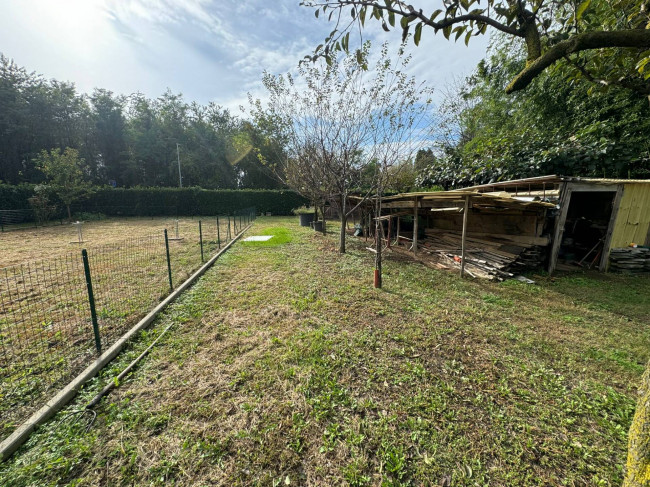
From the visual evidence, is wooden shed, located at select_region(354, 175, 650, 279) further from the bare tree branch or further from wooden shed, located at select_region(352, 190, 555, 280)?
the bare tree branch

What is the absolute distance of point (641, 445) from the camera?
1090 millimetres

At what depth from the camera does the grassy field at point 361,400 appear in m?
1.69

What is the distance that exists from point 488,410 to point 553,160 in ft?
29.6

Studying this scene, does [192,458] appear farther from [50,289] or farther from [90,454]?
[50,289]

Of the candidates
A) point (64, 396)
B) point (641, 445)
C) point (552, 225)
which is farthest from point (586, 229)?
point (64, 396)

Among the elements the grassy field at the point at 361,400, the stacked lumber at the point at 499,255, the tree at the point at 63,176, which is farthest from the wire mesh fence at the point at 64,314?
the tree at the point at 63,176

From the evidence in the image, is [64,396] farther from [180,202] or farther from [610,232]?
[180,202]

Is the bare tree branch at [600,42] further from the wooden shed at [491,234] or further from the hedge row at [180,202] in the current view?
the hedge row at [180,202]

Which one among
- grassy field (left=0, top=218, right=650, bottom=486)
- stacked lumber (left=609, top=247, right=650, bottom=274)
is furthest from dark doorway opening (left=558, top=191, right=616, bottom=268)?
grassy field (left=0, top=218, right=650, bottom=486)

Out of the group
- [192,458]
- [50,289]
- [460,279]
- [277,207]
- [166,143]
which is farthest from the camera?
[166,143]

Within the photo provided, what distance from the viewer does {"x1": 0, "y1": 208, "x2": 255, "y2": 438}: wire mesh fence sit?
2367 mm

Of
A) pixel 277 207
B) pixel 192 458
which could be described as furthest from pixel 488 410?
pixel 277 207

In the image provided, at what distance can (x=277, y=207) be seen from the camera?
2398 centimetres

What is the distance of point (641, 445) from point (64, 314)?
6.09 meters
